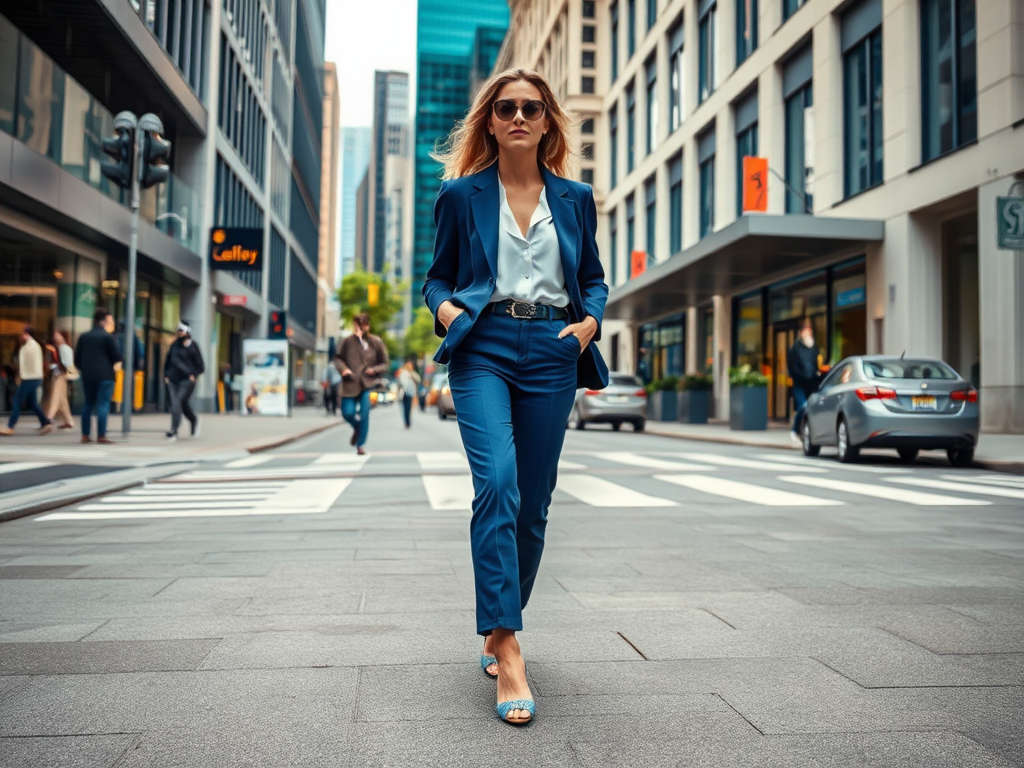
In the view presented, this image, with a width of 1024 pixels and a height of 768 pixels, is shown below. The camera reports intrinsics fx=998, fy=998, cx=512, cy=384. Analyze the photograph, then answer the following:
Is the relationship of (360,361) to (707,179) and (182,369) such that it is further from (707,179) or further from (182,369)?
(707,179)

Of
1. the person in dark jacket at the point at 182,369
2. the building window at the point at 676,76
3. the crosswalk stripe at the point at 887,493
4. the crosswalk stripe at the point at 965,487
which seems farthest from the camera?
the building window at the point at 676,76

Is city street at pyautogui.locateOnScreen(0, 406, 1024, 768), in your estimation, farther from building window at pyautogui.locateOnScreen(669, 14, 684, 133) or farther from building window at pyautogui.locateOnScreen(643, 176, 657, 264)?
building window at pyautogui.locateOnScreen(643, 176, 657, 264)

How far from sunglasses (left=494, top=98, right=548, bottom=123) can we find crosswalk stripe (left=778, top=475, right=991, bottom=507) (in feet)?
19.3

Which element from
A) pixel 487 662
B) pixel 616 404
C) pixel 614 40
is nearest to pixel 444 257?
pixel 487 662

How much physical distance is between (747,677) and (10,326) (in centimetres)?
2028

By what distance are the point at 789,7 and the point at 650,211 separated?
48.9 feet

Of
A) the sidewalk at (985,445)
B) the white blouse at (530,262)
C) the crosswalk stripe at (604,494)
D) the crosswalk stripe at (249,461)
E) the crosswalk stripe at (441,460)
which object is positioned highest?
the white blouse at (530,262)

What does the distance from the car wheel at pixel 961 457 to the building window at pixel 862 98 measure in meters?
10.7

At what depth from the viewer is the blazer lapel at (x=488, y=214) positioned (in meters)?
3.03

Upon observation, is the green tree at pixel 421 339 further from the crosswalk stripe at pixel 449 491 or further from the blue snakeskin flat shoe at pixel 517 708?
the blue snakeskin flat shoe at pixel 517 708

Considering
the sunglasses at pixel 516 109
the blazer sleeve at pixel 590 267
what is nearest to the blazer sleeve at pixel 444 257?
the sunglasses at pixel 516 109

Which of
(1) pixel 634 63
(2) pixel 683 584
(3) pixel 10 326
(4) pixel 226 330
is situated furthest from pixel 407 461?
(1) pixel 634 63

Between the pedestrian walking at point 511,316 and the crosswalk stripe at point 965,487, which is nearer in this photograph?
the pedestrian walking at point 511,316

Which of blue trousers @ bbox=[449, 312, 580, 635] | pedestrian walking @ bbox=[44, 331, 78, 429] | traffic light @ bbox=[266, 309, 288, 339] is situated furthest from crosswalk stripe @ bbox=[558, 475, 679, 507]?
traffic light @ bbox=[266, 309, 288, 339]
